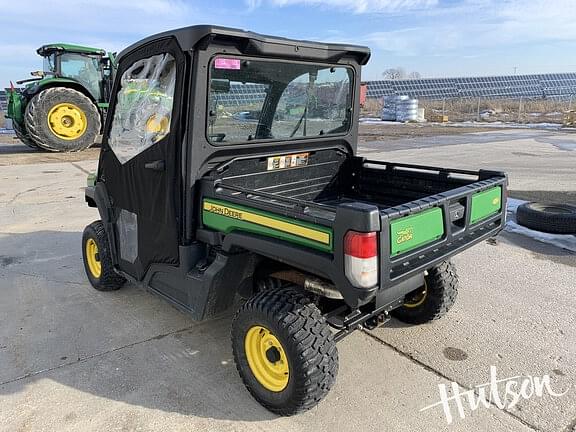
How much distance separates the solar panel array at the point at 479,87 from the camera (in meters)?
46.9

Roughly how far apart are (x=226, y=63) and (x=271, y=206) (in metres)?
0.94

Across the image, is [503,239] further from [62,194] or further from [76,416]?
[62,194]

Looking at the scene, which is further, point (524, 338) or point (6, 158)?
point (6, 158)

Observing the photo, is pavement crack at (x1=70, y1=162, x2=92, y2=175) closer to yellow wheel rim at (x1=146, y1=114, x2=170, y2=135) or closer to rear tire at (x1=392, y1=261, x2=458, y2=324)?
yellow wheel rim at (x1=146, y1=114, x2=170, y2=135)

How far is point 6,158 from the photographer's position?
1217 cm

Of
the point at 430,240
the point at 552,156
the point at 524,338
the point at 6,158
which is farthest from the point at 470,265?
the point at 6,158

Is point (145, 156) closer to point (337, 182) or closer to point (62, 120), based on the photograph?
point (337, 182)

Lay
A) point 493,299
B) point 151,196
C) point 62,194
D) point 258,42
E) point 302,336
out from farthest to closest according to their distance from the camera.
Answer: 1. point 62,194
2. point 493,299
3. point 151,196
4. point 258,42
5. point 302,336

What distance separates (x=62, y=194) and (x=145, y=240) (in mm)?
5396

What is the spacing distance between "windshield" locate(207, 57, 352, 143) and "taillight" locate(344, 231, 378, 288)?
48.2 inches

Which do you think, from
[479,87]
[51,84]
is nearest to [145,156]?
[51,84]

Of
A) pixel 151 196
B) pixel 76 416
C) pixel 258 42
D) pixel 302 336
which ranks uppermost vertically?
pixel 258 42

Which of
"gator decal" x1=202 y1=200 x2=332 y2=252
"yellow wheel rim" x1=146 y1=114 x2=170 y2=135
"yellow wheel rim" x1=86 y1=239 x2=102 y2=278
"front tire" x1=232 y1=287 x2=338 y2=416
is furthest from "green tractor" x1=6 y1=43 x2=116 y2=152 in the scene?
"front tire" x1=232 y1=287 x2=338 y2=416

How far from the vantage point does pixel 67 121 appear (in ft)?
41.1
